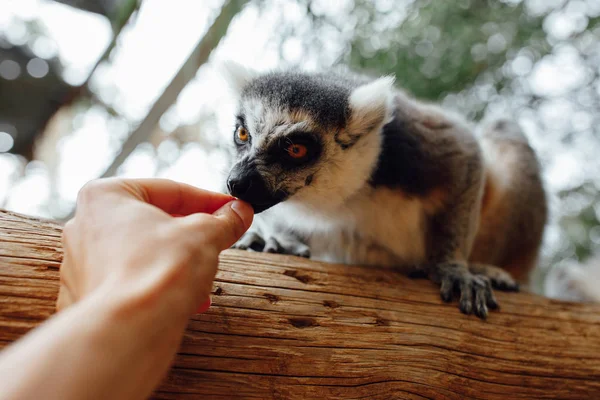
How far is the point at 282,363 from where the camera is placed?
1584 mm

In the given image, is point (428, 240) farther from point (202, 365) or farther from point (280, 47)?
point (280, 47)

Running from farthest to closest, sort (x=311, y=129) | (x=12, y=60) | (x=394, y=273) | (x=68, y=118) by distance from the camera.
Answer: (x=68, y=118) < (x=12, y=60) < (x=394, y=273) < (x=311, y=129)

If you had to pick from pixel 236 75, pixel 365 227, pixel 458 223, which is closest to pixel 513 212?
pixel 458 223

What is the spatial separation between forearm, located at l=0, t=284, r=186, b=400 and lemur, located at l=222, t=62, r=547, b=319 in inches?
41.4

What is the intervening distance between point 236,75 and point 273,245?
39.9 inches

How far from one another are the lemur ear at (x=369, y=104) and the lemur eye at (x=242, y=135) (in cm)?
55

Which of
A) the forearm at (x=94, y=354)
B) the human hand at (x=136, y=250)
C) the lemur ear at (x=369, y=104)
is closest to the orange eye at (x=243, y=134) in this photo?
the lemur ear at (x=369, y=104)

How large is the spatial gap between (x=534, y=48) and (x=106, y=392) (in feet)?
13.1

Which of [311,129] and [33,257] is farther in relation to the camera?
[311,129]

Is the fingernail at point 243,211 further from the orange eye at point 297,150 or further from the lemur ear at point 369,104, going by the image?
the lemur ear at point 369,104

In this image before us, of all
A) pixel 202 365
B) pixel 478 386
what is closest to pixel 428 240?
pixel 478 386

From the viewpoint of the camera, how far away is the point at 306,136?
7.13ft

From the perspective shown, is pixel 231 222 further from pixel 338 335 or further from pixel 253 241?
pixel 253 241

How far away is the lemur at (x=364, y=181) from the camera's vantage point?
7.09 ft
